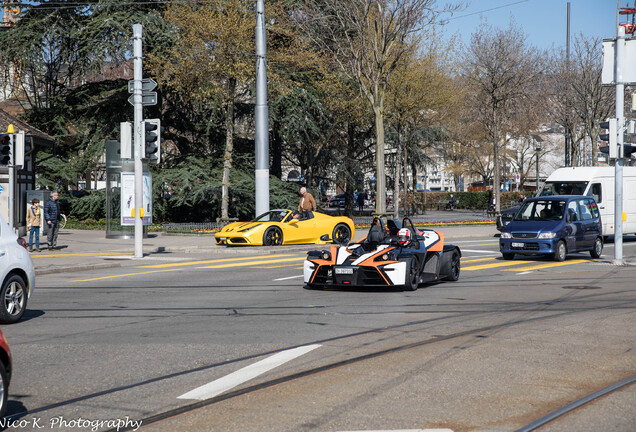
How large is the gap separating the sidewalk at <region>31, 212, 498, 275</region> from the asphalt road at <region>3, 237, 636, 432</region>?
4.53 m

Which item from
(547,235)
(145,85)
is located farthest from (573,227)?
(145,85)

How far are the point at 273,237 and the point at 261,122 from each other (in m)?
4.75

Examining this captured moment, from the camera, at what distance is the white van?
89.8 ft

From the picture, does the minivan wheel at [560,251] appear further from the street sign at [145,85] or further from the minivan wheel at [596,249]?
the street sign at [145,85]

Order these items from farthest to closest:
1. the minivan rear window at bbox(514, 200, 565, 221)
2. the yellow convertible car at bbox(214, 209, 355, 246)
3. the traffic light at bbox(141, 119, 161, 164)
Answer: the yellow convertible car at bbox(214, 209, 355, 246) → the traffic light at bbox(141, 119, 161, 164) → the minivan rear window at bbox(514, 200, 565, 221)

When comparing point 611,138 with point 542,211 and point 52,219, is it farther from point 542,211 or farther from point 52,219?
point 52,219

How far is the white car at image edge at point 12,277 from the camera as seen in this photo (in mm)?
9508

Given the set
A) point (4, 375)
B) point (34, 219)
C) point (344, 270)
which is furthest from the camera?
point (34, 219)

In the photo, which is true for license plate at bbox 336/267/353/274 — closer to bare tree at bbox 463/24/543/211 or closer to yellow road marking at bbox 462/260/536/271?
yellow road marking at bbox 462/260/536/271

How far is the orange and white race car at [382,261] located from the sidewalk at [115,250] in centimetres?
706

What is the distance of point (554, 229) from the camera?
1964 cm

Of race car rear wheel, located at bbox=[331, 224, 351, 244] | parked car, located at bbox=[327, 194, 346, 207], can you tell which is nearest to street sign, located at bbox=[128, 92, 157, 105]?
race car rear wheel, located at bbox=[331, 224, 351, 244]

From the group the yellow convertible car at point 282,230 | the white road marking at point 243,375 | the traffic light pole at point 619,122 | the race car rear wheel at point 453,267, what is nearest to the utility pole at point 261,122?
the yellow convertible car at point 282,230

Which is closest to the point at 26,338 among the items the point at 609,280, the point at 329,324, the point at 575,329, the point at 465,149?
the point at 329,324
